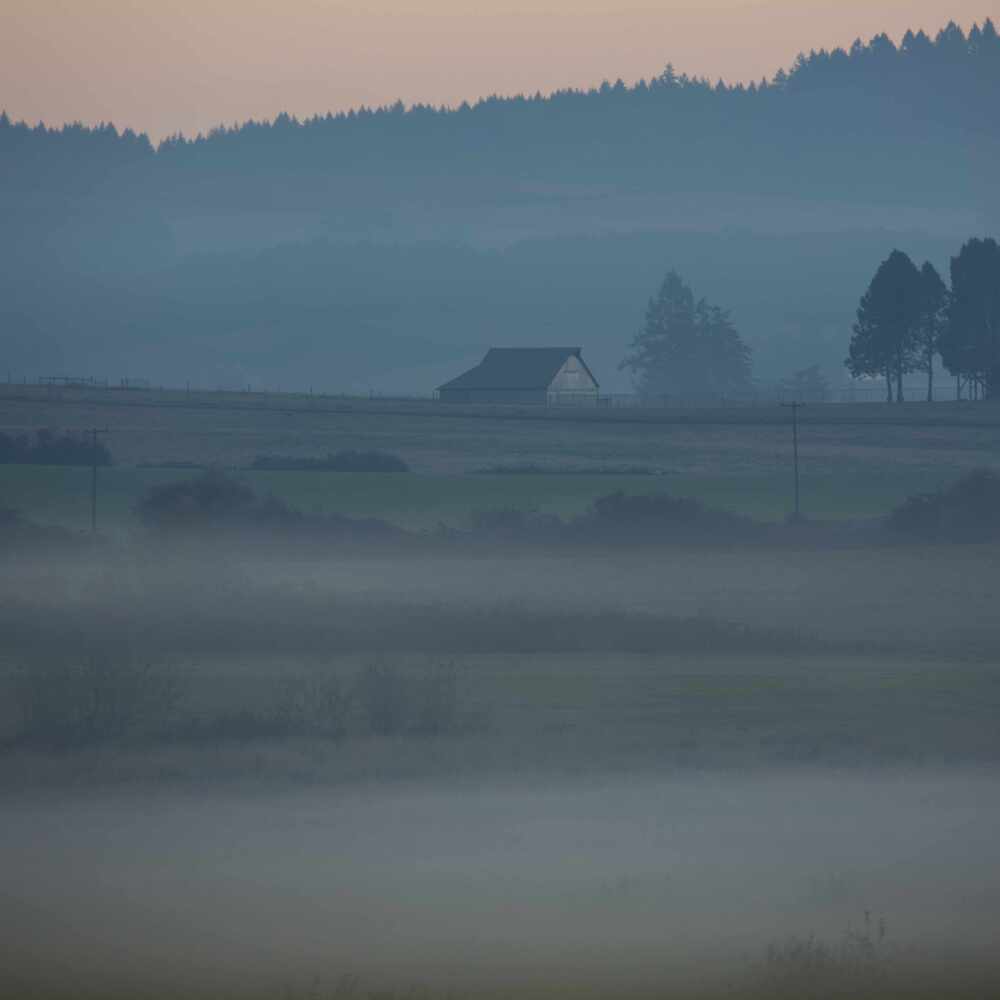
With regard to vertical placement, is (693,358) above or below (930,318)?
below

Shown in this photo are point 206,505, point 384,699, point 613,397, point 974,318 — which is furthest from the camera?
point 613,397

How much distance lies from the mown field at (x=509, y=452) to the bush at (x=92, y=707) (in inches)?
1201

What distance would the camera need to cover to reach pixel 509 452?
271 ft

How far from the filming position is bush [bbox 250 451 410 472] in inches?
2958

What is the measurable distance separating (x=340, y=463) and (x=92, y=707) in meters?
49.3

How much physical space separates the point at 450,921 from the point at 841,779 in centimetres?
930

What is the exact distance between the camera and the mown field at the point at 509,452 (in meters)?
67.4

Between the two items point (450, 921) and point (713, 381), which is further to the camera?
point (713, 381)

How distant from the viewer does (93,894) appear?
19156 millimetres

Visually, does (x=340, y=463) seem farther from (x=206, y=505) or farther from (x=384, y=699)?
(x=384, y=699)

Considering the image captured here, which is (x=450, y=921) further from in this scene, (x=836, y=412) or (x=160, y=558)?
(x=836, y=412)

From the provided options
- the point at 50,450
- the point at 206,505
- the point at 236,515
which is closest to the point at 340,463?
the point at 50,450

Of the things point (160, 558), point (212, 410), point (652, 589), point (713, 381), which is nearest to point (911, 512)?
point (652, 589)

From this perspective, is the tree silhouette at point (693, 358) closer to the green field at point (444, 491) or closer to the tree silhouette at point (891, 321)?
the tree silhouette at point (891, 321)
